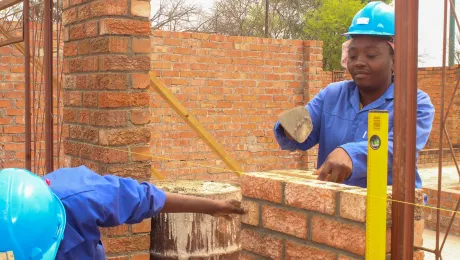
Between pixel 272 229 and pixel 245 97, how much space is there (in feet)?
17.1

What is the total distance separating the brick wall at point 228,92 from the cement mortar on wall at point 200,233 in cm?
358

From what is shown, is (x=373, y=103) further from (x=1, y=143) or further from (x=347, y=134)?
(x=1, y=143)

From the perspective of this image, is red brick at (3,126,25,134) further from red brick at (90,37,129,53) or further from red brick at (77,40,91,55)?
red brick at (90,37,129,53)

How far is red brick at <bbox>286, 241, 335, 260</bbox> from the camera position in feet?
6.49

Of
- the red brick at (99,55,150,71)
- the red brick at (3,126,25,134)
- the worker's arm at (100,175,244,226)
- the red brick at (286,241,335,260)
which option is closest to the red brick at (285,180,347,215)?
the red brick at (286,241,335,260)

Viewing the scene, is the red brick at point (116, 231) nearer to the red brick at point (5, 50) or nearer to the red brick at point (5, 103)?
the red brick at point (5, 103)

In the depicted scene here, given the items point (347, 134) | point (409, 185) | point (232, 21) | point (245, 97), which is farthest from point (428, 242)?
point (232, 21)

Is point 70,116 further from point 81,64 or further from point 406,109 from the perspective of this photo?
point 406,109

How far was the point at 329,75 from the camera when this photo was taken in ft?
43.2

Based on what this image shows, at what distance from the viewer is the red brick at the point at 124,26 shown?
9.64ft

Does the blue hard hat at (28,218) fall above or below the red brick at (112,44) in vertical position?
below

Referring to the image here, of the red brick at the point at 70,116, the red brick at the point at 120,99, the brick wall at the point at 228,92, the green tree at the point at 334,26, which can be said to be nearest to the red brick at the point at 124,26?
the red brick at the point at 120,99

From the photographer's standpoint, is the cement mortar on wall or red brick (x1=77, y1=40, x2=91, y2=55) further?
red brick (x1=77, y1=40, x2=91, y2=55)

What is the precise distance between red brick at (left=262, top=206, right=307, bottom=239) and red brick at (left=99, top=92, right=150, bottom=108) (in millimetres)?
1110
